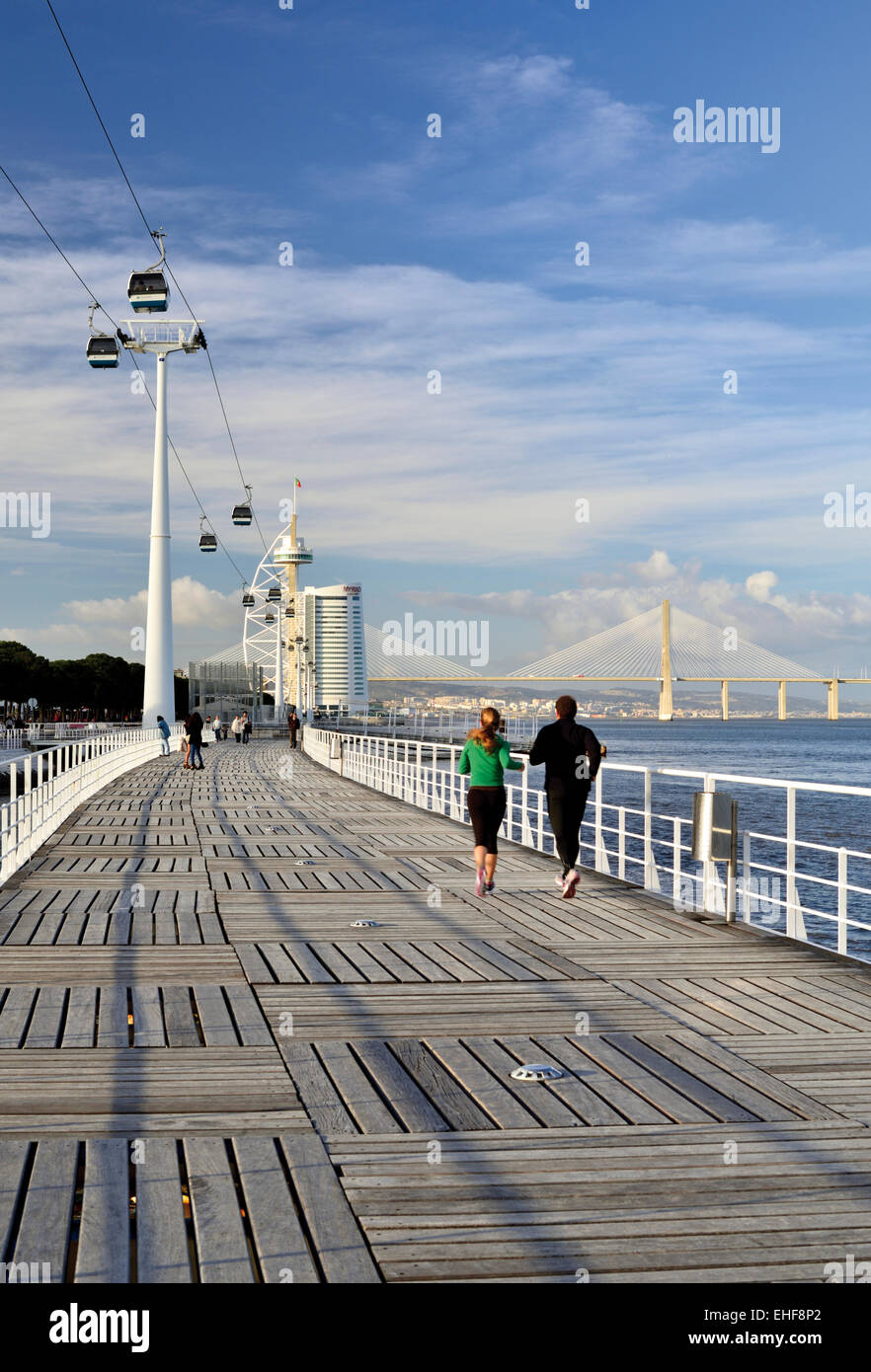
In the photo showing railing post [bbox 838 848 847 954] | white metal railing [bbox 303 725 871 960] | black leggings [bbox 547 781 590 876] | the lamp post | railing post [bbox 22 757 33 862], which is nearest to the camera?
railing post [bbox 838 848 847 954]

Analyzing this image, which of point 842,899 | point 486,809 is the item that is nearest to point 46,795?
point 486,809

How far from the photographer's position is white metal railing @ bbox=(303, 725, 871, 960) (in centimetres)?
954

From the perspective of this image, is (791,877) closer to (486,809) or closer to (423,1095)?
(486,809)

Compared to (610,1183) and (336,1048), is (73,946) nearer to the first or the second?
(336,1048)

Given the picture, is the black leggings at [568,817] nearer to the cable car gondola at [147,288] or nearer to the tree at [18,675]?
the cable car gondola at [147,288]

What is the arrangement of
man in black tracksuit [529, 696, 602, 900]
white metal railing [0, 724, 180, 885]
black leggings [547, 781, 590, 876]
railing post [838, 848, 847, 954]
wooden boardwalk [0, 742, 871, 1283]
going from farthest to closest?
white metal railing [0, 724, 180, 885], black leggings [547, 781, 590, 876], man in black tracksuit [529, 696, 602, 900], railing post [838, 848, 847, 954], wooden boardwalk [0, 742, 871, 1283]

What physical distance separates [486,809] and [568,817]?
715 millimetres

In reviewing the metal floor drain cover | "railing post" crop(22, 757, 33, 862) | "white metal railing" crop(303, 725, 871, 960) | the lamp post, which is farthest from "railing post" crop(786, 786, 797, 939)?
the lamp post

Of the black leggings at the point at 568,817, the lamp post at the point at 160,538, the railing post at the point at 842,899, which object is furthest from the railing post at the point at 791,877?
the lamp post at the point at 160,538

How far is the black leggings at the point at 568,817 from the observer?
36.8 feet

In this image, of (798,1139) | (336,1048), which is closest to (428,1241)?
(798,1139)

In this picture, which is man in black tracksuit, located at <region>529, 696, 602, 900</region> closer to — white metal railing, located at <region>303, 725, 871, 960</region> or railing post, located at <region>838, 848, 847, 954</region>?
white metal railing, located at <region>303, 725, 871, 960</region>

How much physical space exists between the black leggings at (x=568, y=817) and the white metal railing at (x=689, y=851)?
53 cm

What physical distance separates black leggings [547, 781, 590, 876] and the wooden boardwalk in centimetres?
66
